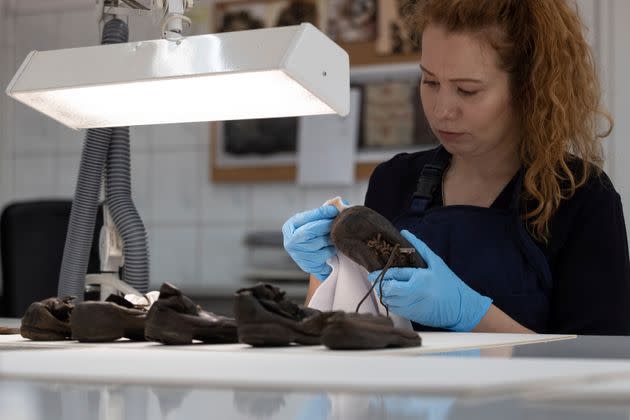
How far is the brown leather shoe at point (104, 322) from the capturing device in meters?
1.07

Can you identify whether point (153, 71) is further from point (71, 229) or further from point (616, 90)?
point (616, 90)

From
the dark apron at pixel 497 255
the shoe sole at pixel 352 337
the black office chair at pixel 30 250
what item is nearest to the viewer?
the shoe sole at pixel 352 337

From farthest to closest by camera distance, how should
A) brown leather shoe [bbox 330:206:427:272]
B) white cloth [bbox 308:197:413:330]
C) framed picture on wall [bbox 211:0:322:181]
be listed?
framed picture on wall [bbox 211:0:322:181] < white cloth [bbox 308:197:413:330] < brown leather shoe [bbox 330:206:427:272]

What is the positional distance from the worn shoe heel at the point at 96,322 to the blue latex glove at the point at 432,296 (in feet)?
1.34

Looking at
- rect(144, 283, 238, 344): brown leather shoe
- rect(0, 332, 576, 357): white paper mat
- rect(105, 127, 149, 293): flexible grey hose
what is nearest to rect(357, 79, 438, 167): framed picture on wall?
rect(105, 127, 149, 293): flexible grey hose

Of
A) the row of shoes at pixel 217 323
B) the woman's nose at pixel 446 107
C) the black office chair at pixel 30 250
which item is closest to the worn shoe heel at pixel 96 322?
the row of shoes at pixel 217 323

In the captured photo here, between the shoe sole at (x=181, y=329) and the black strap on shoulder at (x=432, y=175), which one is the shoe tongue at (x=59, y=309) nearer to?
the shoe sole at (x=181, y=329)

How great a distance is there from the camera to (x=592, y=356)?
0.89 m

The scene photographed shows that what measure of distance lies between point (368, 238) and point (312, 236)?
18 centimetres

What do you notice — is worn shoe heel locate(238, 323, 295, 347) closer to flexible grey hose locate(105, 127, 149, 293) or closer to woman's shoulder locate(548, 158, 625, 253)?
flexible grey hose locate(105, 127, 149, 293)

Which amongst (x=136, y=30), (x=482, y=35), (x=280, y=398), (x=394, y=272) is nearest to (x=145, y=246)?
(x=136, y=30)

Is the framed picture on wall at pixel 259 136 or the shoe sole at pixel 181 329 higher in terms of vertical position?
the framed picture on wall at pixel 259 136

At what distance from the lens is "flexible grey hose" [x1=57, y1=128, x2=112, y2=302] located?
1.67 metres

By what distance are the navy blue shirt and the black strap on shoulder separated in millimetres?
145
